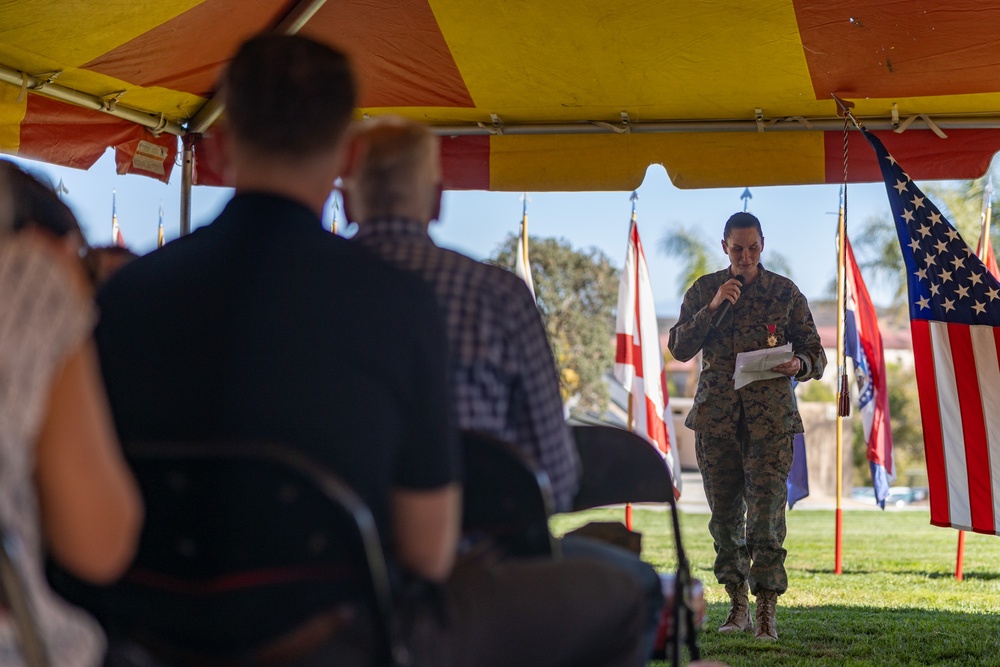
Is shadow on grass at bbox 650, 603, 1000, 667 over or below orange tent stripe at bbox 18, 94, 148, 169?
below

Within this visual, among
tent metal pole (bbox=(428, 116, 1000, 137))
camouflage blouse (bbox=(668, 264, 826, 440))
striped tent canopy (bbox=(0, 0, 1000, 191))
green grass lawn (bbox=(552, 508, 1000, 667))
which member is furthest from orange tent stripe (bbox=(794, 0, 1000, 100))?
green grass lawn (bbox=(552, 508, 1000, 667))

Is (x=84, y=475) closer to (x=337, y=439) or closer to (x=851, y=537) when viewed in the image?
(x=337, y=439)

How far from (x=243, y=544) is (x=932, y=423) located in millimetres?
4099

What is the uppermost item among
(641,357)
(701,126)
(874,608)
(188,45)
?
(188,45)

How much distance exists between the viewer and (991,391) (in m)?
4.48

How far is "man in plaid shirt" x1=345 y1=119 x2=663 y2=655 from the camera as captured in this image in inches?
65.7

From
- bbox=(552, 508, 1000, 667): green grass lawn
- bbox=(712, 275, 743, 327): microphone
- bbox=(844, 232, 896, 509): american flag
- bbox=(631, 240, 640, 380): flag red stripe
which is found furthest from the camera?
bbox=(844, 232, 896, 509): american flag

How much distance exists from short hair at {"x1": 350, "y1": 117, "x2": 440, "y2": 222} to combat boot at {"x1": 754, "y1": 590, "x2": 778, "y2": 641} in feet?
10.3

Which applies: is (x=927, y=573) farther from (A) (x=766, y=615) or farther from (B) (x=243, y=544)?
(B) (x=243, y=544)

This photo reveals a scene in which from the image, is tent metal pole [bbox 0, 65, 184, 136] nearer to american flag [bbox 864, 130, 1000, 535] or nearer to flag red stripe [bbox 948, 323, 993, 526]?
american flag [bbox 864, 130, 1000, 535]

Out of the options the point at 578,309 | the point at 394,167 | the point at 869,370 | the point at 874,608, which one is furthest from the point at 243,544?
the point at 578,309

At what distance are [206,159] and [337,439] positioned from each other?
4.14 m

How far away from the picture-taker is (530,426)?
175cm

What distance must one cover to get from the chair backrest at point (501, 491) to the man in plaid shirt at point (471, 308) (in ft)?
0.38
